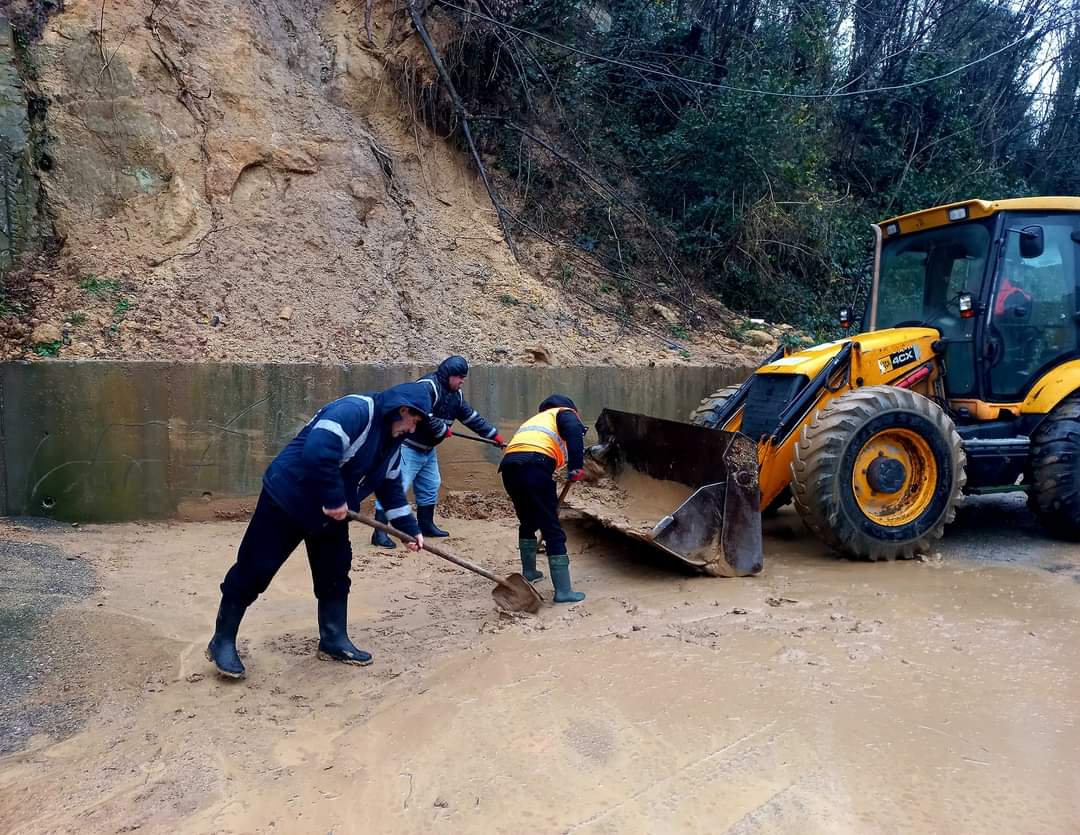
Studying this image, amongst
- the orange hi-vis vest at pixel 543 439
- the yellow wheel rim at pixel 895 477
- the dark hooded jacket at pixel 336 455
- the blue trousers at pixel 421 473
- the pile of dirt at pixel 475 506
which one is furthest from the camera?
the pile of dirt at pixel 475 506

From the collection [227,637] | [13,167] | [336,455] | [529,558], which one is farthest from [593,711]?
[13,167]

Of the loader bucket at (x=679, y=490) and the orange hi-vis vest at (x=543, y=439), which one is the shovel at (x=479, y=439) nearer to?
the loader bucket at (x=679, y=490)

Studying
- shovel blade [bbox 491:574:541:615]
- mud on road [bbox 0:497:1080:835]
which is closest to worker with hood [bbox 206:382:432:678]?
mud on road [bbox 0:497:1080:835]

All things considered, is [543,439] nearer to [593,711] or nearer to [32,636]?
[593,711]

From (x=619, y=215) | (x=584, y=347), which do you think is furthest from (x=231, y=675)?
(x=619, y=215)

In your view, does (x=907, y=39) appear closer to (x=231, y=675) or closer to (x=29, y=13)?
(x=29, y=13)

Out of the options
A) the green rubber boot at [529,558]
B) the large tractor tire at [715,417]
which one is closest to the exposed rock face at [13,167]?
the green rubber boot at [529,558]

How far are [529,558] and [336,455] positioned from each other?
197cm

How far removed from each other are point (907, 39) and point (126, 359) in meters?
14.0

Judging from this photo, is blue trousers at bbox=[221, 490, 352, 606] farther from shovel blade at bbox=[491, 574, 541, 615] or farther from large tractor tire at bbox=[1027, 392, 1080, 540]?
large tractor tire at bbox=[1027, 392, 1080, 540]

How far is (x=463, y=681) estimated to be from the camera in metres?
3.91

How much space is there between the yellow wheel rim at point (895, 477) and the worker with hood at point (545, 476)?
1.93m

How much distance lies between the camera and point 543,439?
5.28 meters

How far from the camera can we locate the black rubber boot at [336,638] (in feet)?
14.0
